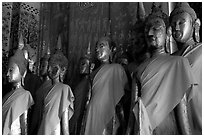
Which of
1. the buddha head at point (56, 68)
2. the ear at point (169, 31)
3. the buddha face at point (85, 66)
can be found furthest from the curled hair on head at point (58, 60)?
the ear at point (169, 31)

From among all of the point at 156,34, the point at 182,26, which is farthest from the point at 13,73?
the point at 182,26

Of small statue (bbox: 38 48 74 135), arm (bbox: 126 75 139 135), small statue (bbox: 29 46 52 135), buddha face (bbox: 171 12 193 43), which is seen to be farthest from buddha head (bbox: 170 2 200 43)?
small statue (bbox: 29 46 52 135)

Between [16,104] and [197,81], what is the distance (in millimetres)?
902

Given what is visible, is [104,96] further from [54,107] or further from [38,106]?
[38,106]

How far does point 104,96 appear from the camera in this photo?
2.02 meters

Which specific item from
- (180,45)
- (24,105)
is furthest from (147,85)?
(24,105)

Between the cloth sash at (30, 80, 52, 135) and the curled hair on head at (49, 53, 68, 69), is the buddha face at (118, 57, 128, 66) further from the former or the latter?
the cloth sash at (30, 80, 52, 135)

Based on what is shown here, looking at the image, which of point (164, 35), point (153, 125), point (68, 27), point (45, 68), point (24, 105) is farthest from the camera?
point (68, 27)

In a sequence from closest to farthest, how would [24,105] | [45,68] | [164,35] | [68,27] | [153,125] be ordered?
[153,125], [164,35], [24,105], [45,68], [68,27]

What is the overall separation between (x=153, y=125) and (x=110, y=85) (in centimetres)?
40

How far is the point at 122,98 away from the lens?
6.90 ft

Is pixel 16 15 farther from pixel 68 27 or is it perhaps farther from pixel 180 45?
pixel 180 45

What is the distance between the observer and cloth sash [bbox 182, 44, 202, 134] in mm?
1808

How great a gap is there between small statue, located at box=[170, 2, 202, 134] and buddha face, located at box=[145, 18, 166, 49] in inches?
3.8
